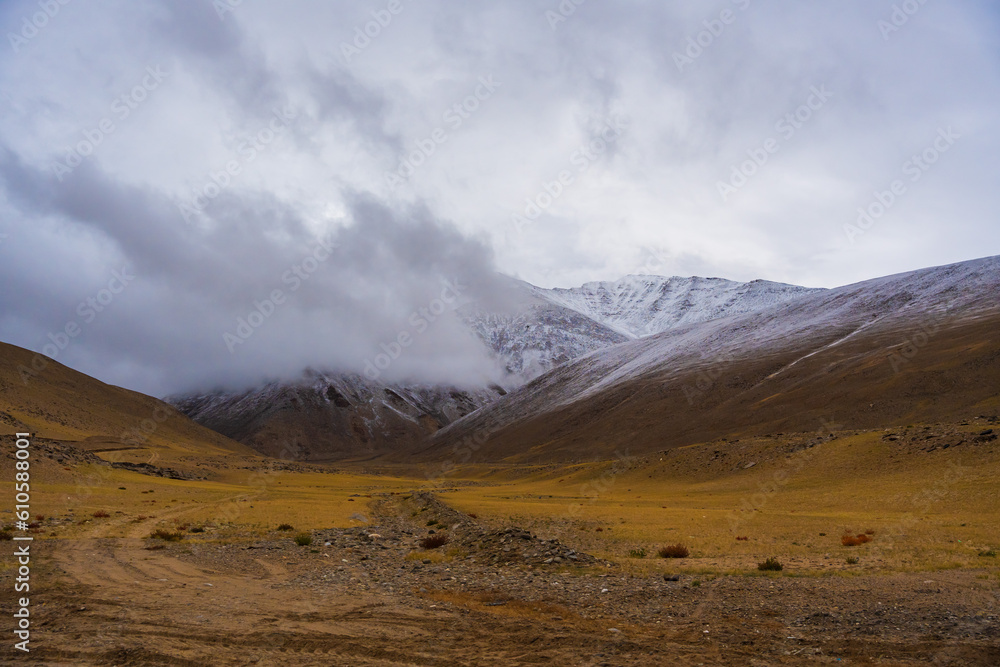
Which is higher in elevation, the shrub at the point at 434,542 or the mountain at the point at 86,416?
the mountain at the point at 86,416

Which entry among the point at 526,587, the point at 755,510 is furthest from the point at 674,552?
the point at 755,510

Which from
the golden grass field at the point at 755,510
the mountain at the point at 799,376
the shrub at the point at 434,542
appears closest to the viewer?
the golden grass field at the point at 755,510

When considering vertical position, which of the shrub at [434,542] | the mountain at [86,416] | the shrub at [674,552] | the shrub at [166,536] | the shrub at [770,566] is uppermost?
the mountain at [86,416]

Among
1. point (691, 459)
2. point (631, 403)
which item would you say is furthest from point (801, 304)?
point (691, 459)

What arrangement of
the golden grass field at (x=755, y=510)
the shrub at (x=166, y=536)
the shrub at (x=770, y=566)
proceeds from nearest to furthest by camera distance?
the shrub at (x=770, y=566) < the golden grass field at (x=755, y=510) < the shrub at (x=166, y=536)

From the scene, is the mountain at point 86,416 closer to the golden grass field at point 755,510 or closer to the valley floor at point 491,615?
the golden grass field at point 755,510

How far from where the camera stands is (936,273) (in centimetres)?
15838

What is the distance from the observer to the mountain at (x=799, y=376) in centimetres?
Result: 8144

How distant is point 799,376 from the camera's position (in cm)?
11306

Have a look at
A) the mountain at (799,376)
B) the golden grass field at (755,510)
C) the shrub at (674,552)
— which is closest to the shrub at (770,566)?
the golden grass field at (755,510)

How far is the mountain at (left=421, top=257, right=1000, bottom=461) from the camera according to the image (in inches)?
3206

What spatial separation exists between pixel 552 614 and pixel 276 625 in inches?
230

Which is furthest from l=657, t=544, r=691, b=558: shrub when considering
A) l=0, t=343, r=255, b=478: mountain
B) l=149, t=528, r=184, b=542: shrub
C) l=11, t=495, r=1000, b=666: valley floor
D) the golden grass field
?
l=0, t=343, r=255, b=478: mountain

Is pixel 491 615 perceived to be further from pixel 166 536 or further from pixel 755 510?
pixel 755 510
